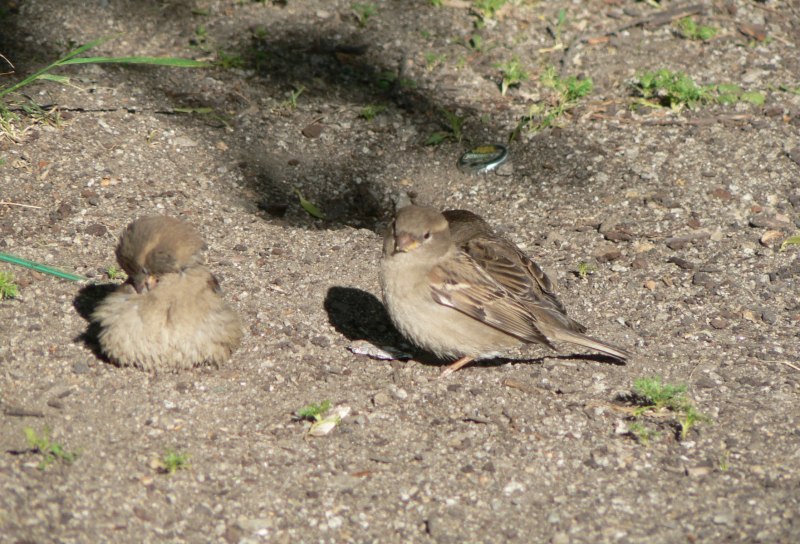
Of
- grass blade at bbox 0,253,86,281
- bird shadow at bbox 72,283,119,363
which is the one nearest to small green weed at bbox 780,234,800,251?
bird shadow at bbox 72,283,119,363

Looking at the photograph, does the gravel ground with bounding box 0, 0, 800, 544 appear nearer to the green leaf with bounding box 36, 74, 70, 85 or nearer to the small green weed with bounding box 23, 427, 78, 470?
the small green weed with bounding box 23, 427, 78, 470

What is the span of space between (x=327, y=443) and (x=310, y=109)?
3.74 metres

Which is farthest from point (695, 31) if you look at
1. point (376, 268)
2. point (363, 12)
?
point (376, 268)

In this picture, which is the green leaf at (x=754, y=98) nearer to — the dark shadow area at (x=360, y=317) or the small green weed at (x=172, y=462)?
the dark shadow area at (x=360, y=317)

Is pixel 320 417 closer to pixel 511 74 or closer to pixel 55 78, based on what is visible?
pixel 55 78

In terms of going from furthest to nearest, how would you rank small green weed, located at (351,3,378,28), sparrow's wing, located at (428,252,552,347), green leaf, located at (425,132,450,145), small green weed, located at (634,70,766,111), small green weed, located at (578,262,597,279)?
small green weed, located at (351,3,378,28), small green weed, located at (634,70,766,111), green leaf, located at (425,132,450,145), small green weed, located at (578,262,597,279), sparrow's wing, located at (428,252,552,347)

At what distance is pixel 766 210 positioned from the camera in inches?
279

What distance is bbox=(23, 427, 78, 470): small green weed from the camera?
14.6ft

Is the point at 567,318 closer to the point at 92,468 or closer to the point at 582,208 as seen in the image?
the point at 582,208

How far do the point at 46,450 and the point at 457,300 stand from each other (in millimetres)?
2473

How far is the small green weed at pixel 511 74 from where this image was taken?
8.23 m

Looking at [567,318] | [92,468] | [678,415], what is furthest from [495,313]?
[92,468]

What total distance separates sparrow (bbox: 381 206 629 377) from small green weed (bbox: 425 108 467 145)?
1874 mm

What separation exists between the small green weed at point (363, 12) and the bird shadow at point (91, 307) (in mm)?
4081
